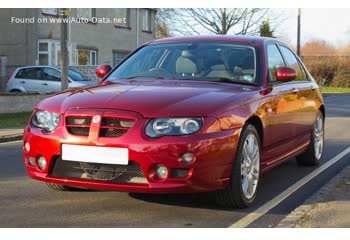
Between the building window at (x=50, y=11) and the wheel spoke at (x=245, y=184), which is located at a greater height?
the building window at (x=50, y=11)

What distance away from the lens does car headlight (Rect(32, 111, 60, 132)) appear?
4.73 m

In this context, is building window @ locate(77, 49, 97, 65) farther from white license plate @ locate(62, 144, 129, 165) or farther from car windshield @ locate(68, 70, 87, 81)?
white license plate @ locate(62, 144, 129, 165)

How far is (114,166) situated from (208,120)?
87 cm

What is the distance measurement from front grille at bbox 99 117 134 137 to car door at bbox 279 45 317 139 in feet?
8.63

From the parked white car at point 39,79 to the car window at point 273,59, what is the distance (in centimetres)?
1297

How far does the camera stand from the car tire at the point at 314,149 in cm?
721

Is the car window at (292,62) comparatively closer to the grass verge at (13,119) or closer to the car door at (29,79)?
the grass verge at (13,119)

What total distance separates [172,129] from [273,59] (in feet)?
7.48

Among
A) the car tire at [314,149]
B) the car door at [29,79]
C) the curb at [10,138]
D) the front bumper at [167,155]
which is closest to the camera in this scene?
the front bumper at [167,155]

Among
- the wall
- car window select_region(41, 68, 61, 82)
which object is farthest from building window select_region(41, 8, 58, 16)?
the wall

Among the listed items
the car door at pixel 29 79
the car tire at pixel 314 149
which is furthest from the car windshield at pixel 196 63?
the car door at pixel 29 79

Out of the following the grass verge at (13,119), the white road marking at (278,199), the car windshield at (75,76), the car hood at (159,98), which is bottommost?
the grass verge at (13,119)
